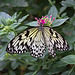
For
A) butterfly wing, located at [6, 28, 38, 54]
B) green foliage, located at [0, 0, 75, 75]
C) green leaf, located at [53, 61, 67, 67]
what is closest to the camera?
butterfly wing, located at [6, 28, 38, 54]

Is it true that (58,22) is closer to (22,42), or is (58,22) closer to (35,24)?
(35,24)

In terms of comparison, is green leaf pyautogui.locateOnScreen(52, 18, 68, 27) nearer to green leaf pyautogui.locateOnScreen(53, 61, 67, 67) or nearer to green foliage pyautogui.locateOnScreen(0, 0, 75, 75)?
green foliage pyautogui.locateOnScreen(0, 0, 75, 75)

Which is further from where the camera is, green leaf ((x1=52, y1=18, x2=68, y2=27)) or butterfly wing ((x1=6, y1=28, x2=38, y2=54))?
green leaf ((x1=52, y1=18, x2=68, y2=27))

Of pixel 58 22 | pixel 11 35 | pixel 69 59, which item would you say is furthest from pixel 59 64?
pixel 11 35

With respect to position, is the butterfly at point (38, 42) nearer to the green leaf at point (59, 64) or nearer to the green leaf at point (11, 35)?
the green leaf at point (11, 35)

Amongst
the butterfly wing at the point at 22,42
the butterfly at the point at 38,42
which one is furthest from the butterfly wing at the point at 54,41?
the butterfly wing at the point at 22,42

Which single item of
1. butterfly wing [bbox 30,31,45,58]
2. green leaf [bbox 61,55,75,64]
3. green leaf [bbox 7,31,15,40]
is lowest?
green leaf [bbox 61,55,75,64]

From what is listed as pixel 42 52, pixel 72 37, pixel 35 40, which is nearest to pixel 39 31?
pixel 35 40

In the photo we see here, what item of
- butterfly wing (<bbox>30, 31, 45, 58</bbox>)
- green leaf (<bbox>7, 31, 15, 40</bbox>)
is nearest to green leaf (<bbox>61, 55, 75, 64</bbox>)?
butterfly wing (<bbox>30, 31, 45, 58</bbox>)

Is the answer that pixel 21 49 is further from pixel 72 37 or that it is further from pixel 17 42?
pixel 72 37
